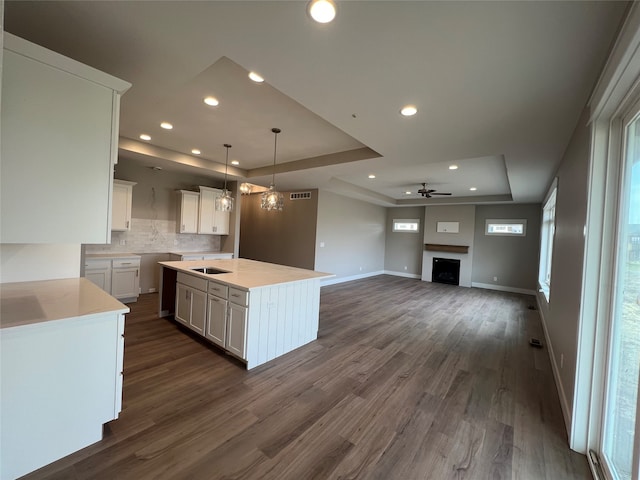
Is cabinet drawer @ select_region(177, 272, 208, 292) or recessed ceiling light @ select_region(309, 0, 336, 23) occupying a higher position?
recessed ceiling light @ select_region(309, 0, 336, 23)

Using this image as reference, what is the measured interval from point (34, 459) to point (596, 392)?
3.51 metres

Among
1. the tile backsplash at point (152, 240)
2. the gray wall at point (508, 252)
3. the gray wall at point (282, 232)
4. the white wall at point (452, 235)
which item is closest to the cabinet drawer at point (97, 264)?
the tile backsplash at point (152, 240)

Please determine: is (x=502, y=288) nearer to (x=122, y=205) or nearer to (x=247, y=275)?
(x=247, y=275)

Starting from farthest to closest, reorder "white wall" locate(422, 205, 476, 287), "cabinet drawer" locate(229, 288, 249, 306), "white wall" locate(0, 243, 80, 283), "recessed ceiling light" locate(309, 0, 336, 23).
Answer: "white wall" locate(422, 205, 476, 287) < "cabinet drawer" locate(229, 288, 249, 306) < "white wall" locate(0, 243, 80, 283) < "recessed ceiling light" locate(309, 0, 336, 23)

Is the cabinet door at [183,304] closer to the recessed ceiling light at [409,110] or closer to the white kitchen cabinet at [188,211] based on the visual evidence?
the white kitchen cabinet at [188,211]

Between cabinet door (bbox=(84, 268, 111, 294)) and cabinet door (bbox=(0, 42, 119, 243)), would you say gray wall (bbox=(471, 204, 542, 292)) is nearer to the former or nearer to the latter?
cabinet door (bbox=(0, 42, 119, 243))

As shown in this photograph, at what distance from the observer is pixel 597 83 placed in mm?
1809

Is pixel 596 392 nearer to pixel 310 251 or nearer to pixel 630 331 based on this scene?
pixel 630 331

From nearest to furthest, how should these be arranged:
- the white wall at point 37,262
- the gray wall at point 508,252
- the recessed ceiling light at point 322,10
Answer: the recessed ceiling light at point 322,10 → the white wall at point 37,262 → the gray wall at point 508,252

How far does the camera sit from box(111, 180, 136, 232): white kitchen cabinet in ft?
15.2

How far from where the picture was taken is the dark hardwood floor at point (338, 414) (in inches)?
64.4

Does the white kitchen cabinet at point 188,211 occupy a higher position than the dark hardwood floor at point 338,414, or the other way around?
the white kitchen cabinet at point 188,211

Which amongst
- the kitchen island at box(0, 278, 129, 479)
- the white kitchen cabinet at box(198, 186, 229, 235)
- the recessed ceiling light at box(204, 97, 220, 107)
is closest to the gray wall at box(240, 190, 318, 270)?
the white kitchen cabinet at box(198, 186, 229, 235)

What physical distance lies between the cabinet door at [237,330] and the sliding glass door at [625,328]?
2725mm
